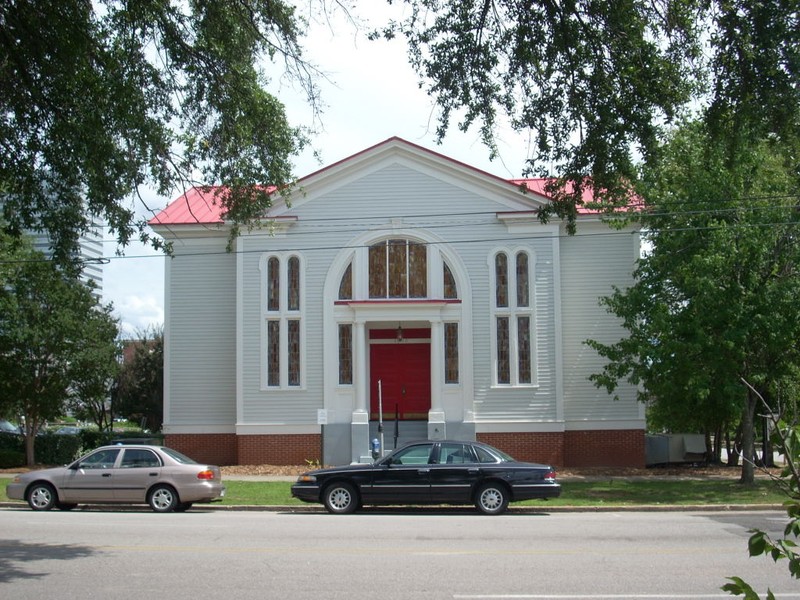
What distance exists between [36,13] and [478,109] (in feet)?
17.7

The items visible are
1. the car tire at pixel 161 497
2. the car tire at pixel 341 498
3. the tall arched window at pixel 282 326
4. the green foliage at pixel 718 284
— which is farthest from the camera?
the tall arched window at pixel 282 326

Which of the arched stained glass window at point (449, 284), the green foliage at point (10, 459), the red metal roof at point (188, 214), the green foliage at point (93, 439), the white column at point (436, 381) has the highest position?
the red metal roof at point (188, 214)

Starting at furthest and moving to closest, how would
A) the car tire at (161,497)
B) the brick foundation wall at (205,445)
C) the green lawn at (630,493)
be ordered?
the brick foundation wall at (205,445), the green lawn at (630,493), the car tire at (161,497)

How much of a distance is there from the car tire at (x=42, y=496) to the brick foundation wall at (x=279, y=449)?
9.49 metres

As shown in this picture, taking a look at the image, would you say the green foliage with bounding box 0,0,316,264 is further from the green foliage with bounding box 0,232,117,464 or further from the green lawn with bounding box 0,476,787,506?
the green foliage with bounding box 0,232,117,464

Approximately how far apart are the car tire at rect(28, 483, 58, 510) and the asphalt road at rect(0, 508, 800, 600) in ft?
4.69

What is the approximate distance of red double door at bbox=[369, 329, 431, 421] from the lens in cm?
2947

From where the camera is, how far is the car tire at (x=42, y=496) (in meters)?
18.5

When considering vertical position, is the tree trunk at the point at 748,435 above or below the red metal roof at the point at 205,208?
below

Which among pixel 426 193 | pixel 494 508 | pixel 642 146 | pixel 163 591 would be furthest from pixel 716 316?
pixel 163 591

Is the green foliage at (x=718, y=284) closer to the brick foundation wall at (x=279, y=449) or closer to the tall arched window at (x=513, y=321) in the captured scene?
the tall arched window at (x=513, y=321)

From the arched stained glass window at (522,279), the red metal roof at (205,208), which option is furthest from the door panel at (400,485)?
the red metal roof at (205,208)

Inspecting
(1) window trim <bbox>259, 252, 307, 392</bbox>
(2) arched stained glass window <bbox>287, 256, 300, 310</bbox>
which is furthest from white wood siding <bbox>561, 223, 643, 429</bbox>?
(2) arched stained glass window <bbox>287, 256, 300, 310</bbox>

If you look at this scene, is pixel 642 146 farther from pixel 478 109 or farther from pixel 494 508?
pixel 494 508
